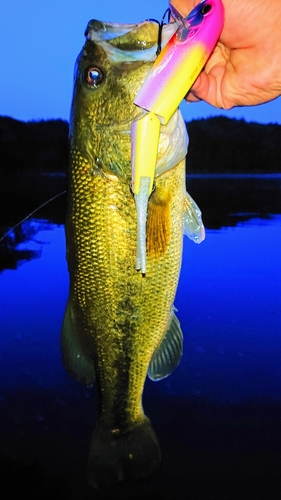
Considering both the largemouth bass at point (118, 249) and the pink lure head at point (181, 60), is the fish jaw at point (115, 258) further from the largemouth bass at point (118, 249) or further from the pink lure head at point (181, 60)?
the pink lure head at point (181, 60)

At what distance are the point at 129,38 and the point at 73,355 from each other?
4.57 ft

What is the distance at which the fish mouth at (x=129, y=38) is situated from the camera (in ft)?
4.96

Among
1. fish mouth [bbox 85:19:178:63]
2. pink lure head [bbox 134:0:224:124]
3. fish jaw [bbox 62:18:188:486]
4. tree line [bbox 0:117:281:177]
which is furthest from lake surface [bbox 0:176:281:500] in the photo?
tree line [bbox 0:117:281:177]

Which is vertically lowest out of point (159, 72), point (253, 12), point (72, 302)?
point (72, 302)

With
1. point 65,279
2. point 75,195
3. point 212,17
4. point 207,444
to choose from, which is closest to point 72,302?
point 75,195

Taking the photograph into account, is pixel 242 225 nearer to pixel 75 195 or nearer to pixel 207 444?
pixel 207 444

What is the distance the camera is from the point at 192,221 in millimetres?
Result: 1897

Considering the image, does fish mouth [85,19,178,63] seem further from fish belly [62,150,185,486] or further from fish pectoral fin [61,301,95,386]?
fish pectoral fin [61,301,95,386]

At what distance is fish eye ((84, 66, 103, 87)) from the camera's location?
1582 millimetres

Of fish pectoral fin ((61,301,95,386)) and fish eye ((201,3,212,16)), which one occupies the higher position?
fish eye ((201,3,212,16))

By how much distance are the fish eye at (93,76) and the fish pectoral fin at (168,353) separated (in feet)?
3.62

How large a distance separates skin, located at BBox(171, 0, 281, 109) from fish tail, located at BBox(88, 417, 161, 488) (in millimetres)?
1834

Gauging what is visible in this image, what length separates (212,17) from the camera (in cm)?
139

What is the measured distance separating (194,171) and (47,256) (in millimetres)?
32317
